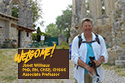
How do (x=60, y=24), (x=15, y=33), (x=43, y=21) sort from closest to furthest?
(x=15, y=33), (x=43, y=21), (x=60, y=24)

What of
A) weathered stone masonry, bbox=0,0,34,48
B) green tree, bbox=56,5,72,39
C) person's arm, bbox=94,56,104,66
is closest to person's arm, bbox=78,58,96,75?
person's arm, bbox=94,56,104,66

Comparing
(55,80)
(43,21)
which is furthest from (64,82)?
(43,21)

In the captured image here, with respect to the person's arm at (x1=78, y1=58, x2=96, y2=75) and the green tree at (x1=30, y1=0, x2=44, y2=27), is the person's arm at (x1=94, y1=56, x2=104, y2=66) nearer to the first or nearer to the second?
the person's arm at (x1=78, y1=58, x2=96, y2=75)

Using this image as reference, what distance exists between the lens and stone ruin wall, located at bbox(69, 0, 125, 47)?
28.0 ft

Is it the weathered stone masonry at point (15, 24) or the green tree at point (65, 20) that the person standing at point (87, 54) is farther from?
the green tree at point (65, 20)

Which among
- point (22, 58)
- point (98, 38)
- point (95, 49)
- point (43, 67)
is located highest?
point (98, 38)

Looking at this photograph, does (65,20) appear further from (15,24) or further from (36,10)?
(15,24)

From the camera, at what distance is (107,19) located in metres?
17.9

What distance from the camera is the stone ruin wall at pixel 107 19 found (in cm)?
854

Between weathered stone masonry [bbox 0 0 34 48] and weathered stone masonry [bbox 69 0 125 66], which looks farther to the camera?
weathered stone masonry [bbox 0 0 34 48]

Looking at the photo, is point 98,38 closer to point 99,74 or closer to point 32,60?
point 99,74

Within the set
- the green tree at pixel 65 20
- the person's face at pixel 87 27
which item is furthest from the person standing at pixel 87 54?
the green tree at pixel 65 20

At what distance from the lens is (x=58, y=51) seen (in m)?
4.96

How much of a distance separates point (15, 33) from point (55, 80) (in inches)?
550
